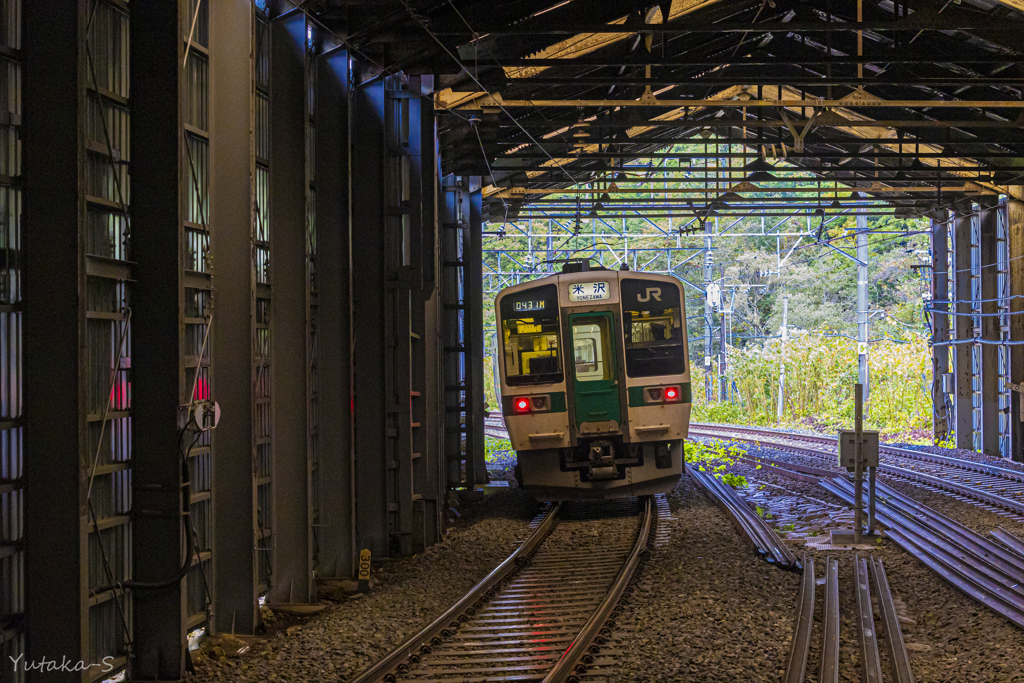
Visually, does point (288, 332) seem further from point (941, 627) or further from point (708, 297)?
point (708, 297)

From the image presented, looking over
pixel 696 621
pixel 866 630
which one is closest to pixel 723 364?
pixel 696 621

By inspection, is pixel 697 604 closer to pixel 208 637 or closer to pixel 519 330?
pixel 208 637

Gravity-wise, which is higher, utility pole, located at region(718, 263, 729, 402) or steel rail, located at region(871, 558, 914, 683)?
utility pole, located at region(718, 263, 729, 402)

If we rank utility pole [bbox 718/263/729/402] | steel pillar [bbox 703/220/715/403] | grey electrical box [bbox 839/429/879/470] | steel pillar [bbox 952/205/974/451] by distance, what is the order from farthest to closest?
1. utility pole [bbox 718/263/729/402]
2. steel pillar [bbox 703/220/715/403]
3. steel pillar [bbox 952/205/974/451]
4. grey electrical box [bbox 839/429/879/470]

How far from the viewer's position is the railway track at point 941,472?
39.3 ft

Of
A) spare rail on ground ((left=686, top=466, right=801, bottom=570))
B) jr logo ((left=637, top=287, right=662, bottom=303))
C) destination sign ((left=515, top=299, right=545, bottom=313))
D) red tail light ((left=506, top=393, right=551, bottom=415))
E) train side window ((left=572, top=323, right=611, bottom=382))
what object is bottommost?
spare rail on ground ((left=686, top=466, right=801, bottom=570))

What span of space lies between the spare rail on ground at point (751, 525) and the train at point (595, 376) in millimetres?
963

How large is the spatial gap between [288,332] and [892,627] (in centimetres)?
463

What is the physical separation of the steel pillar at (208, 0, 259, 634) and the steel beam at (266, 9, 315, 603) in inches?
29.5

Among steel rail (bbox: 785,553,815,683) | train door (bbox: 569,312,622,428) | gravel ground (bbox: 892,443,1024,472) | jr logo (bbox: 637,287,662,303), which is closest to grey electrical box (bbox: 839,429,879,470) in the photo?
steel rail (bbox: 785,553,815,683)

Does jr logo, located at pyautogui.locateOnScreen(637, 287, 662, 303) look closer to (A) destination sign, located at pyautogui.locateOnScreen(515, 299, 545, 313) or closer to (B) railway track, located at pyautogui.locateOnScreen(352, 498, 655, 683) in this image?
(A) destination sign, located at pyautogui.locateOnScreen(515, 299, 545, 313)

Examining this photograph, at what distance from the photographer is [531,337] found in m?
11.6

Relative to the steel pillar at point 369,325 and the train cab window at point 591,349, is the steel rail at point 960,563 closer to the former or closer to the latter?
the train cab window at point 591,349

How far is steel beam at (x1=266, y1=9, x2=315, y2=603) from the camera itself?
24.3 ft
